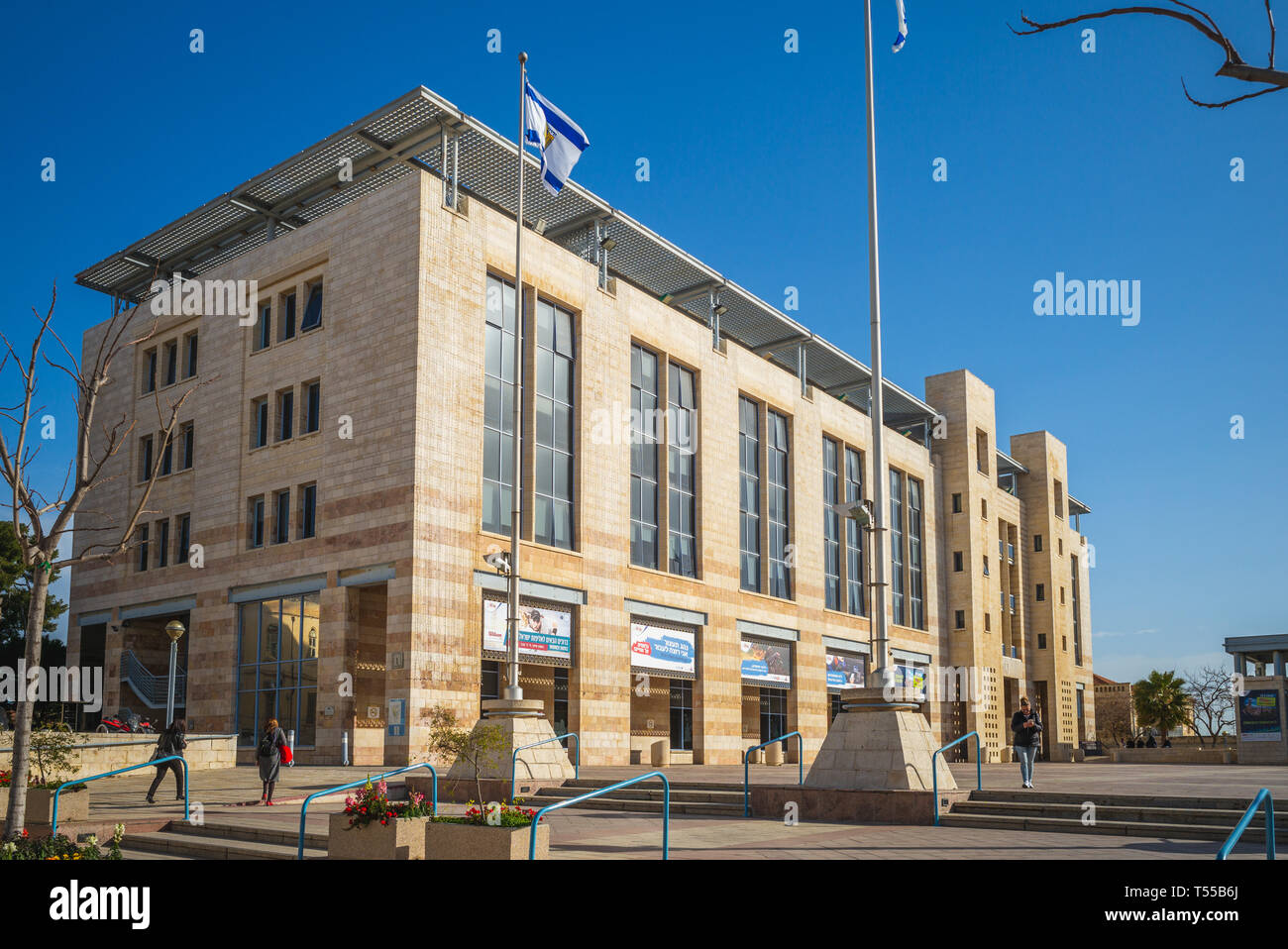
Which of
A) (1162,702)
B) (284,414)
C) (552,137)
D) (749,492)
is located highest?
(552,137)

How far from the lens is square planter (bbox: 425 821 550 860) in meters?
11.5

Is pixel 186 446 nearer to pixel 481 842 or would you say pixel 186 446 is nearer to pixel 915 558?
pixel 481 842

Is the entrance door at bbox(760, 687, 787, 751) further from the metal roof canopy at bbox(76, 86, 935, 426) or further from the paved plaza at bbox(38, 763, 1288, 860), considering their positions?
the paved plaza at bbox(38, 763, 1288, 860)

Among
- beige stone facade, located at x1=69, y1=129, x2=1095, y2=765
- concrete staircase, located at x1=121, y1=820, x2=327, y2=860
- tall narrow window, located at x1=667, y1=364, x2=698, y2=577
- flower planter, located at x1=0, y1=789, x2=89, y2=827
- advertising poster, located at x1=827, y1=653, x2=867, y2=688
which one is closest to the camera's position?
concrete staircase, located at x1=121, y1=820, x2=327, y2=860

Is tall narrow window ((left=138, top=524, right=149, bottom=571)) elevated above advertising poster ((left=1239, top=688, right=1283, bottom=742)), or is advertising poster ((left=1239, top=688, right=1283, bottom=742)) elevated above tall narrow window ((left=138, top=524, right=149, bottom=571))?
tall narrow window ((left=138, top=524, right=149, bottom=571))

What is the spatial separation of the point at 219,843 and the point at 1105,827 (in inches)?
505

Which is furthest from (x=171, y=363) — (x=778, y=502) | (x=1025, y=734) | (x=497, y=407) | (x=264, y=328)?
(x=1025, y=734)

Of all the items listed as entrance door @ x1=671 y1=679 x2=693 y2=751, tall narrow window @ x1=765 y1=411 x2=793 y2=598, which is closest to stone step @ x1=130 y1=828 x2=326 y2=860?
entrance door @ x1=671 y1=679 x2=693 y2=751

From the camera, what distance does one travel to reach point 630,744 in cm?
3922

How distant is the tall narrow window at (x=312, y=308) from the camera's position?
3638 cm

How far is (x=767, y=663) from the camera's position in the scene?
46562 millimetres

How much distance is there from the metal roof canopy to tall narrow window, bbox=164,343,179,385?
2.75 meters

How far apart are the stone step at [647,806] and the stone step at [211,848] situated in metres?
5.72
